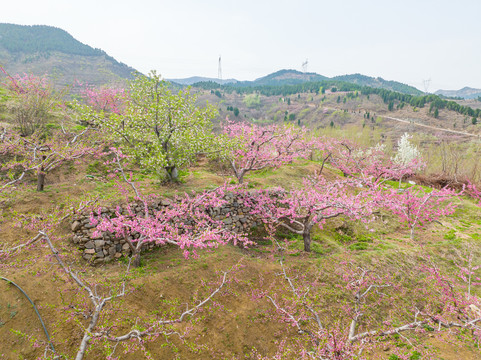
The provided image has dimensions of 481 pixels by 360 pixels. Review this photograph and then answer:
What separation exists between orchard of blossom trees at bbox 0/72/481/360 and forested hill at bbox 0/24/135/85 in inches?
3618

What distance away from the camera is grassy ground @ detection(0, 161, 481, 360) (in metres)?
5.70

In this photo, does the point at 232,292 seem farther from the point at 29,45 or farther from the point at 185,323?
the point at 29,45

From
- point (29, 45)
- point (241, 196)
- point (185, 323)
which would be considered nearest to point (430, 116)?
point (241, 196)

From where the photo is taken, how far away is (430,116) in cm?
Answer: 8669

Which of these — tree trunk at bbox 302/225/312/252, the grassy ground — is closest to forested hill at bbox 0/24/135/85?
the grassy ground

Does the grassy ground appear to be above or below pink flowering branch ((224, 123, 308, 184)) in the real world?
below

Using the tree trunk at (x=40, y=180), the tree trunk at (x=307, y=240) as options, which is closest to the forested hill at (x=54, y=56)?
the tree trunk at (x=40, y=180)

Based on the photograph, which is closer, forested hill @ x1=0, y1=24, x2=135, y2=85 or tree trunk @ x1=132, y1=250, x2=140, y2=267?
tree trunk @ x1=132, y1=250, x2=140, y2=267

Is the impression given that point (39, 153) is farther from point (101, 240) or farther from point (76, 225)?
point (101, 240)

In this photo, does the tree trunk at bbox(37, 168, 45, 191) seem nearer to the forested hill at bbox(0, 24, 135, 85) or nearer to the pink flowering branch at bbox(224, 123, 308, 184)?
the pink flowering branch at bbox(224, 123, 308, 184)

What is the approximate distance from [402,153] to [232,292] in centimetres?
3584

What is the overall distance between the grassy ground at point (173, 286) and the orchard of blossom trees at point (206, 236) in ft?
0.40

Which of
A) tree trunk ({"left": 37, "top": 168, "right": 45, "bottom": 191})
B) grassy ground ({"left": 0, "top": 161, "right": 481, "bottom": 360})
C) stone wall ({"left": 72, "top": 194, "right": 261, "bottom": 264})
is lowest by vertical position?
grassy ground ({"left": 0, "top": 161, "right": 481, "bottom": 360})

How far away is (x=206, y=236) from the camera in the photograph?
6.45 metres
